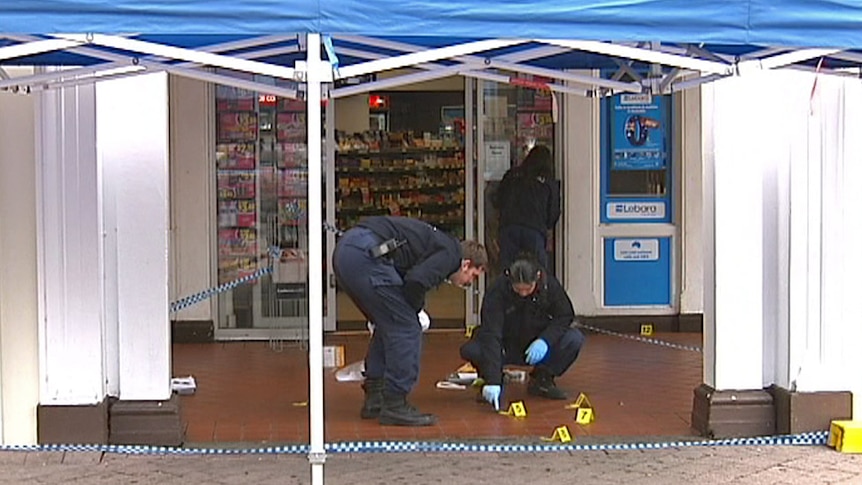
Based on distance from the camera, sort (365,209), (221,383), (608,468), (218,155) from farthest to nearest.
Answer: (365,209), (218,155), (221,383), (608,468)

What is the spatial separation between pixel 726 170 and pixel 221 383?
3859 mm

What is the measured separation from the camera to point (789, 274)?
24.2ft

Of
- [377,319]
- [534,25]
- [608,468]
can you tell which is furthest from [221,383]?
[534,25]

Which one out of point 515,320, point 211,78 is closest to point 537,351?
point 515,320

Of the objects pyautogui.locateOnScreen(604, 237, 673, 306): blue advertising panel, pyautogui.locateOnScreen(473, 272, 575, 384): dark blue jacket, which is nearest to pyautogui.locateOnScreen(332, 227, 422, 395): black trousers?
pyautogui.locateOnScreen(473, 272, 575, 384): dark blue jacket

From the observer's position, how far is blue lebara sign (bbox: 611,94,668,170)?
11266 mm

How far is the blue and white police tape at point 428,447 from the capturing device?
23.5 feet

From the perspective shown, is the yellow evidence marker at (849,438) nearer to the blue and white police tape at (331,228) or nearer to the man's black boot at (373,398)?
the man's black boot at (373,398)

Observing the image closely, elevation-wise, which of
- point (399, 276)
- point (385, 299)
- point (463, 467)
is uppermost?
point (399, 276)

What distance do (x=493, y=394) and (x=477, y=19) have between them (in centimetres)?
375

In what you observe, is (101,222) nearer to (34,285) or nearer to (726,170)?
(34,285)

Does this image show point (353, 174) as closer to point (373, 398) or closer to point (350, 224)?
point (350, 224)

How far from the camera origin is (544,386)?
8.69 meters

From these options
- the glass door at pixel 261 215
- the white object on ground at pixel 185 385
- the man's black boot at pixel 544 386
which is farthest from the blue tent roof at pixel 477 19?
the glass door at pixel 261 215
